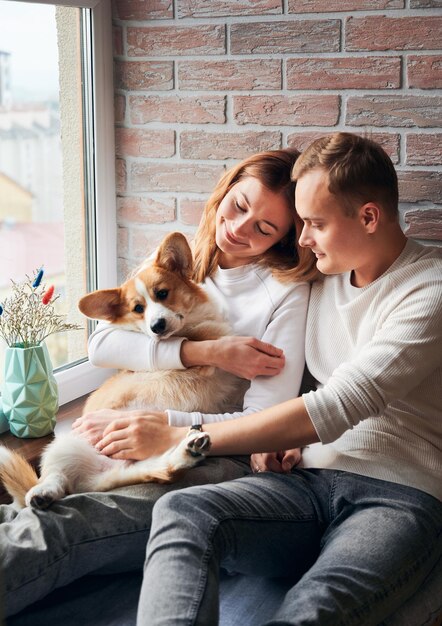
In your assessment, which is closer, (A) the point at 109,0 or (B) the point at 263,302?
(B) the point at 263,302

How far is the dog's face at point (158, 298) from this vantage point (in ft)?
5.86

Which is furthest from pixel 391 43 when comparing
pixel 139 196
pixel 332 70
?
pixel 139 196

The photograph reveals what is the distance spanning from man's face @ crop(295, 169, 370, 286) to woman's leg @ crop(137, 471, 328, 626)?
479 millimetres

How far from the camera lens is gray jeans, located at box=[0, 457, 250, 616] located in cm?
144

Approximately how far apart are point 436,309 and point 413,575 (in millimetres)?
515

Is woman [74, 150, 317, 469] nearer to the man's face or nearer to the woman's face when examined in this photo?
the woman's face

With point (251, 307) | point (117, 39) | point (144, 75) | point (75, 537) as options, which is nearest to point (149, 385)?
point (251, 307)

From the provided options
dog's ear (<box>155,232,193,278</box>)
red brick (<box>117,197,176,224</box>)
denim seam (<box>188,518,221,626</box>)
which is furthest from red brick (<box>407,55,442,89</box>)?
denim seam (<box>188,518,221,626</box>)

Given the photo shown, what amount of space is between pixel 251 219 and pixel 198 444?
22.6 inches

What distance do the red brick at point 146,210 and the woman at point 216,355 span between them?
0.28 m

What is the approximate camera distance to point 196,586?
1.25 m

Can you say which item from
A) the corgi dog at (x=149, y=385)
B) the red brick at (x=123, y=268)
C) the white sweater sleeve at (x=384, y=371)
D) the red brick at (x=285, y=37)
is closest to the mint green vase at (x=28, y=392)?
the corgi dog at (x=149, y=385)

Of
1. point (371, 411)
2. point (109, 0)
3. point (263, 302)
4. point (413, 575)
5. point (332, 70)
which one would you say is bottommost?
point (413, 575)

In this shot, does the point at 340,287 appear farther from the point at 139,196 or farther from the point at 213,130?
the point at 139,196
